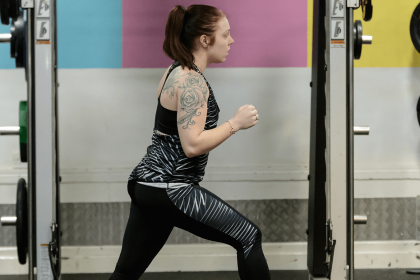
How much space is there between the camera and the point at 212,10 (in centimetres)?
155

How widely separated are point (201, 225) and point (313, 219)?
3.32 feet

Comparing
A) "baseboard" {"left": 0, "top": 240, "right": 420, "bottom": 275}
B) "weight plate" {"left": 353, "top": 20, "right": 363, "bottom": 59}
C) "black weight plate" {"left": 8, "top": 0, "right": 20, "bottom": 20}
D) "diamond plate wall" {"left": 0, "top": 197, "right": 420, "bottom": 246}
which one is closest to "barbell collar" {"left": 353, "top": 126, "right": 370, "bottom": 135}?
"weight plate" {"left": 353, "top": 20, "right": 363, "bottom": 59}

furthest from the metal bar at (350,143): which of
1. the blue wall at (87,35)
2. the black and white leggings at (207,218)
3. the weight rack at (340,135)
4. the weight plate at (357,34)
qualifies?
the blue wall at (87,35)

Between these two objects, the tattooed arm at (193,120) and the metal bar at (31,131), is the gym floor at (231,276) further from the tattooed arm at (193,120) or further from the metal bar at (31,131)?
the tattooed arm at (193,120)

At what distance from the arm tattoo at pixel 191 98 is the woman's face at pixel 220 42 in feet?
0.65

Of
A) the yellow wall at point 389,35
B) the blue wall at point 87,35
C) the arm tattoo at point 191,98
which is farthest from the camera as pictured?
the yellow wall at point 389,35

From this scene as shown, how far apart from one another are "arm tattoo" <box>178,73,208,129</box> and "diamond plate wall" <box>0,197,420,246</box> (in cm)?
131

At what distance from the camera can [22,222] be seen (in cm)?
164

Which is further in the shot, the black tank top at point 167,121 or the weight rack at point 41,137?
the weight rack at point 41,137

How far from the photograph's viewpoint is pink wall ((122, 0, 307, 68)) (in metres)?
2.46

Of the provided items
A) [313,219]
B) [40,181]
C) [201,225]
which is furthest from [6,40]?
[313,219]

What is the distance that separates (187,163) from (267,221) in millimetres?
1301

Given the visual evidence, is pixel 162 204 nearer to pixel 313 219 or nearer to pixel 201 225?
pixel 201 225

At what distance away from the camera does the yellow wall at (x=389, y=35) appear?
2.55 m
